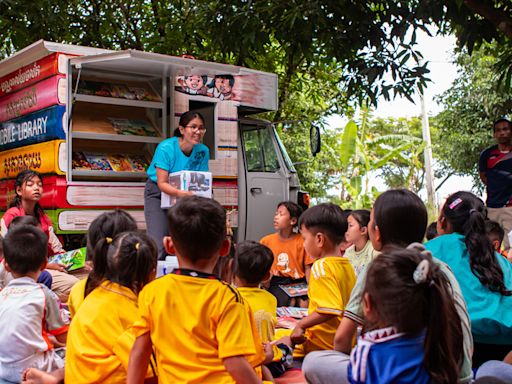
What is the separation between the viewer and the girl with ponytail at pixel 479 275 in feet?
10.8

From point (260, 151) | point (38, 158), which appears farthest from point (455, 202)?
point (260, 151)

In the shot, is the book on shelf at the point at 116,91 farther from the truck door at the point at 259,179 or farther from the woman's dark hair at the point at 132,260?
the woman's dark hair at the point at 132,260

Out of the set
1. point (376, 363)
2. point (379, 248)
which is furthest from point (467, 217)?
point (376, 363)

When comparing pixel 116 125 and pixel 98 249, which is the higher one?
pixel 116 125

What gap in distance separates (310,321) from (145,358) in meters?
1.22

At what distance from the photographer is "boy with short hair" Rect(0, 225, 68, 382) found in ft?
11.2

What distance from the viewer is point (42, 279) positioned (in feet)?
15.4

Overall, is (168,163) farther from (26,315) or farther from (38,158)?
(26,315)

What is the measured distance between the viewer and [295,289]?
5.87 m

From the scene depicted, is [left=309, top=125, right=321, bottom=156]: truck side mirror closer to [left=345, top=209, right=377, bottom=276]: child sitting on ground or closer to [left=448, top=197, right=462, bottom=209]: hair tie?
[left=345, top=209, right=377, bottom=276]: child sitting on ground

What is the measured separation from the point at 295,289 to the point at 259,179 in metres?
2.56

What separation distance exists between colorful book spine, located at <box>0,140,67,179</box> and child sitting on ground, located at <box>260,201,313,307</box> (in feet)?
6.84

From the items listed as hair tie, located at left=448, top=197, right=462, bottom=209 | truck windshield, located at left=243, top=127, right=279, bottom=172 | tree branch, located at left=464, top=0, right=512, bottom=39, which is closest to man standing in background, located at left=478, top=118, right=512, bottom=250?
tree branch, located at left=464, top=0, right=512, bottom=39

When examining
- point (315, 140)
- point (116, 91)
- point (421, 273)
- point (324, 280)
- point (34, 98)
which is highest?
point (116, 91)
